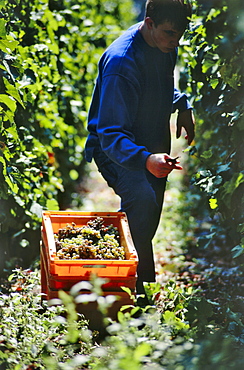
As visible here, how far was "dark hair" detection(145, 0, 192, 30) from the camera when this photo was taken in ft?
11.0

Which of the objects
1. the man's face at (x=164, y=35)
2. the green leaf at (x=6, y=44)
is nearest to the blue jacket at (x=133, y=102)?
the man's face at (x=164, y=35)

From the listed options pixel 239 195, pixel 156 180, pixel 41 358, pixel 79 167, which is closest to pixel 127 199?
pixel 156 180

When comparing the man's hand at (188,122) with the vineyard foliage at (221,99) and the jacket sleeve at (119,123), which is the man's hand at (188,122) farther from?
the jacket sleeve at (119,123)

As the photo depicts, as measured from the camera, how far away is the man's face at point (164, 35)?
3352mm

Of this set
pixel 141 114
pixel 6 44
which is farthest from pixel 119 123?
pixel 6 44

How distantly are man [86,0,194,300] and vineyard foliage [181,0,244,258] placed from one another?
0.21 metres

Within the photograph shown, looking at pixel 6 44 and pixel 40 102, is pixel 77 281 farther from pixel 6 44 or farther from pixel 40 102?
pixel 40 102

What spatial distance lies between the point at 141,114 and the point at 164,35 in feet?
1.59

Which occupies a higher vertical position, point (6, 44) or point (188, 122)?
point (6, 44)

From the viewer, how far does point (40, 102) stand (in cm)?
462

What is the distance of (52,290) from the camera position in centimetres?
308

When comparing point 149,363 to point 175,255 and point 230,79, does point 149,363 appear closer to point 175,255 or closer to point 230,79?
point 230,79

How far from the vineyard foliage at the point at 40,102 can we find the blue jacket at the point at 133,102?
477 mm

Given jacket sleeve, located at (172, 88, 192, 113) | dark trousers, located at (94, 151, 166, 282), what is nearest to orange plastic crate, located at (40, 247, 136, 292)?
dark trousers, located at (94, 151, 166, 282)
